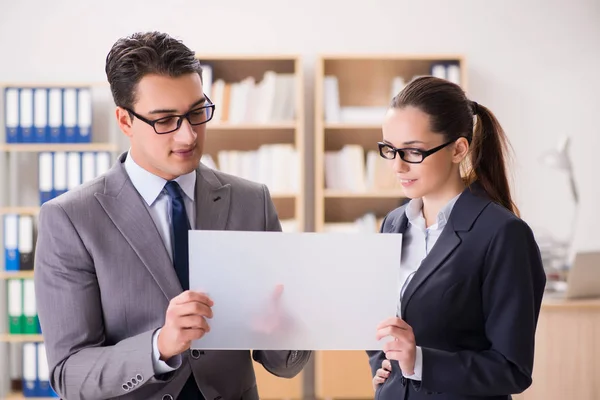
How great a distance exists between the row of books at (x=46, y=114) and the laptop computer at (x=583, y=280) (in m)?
2.86

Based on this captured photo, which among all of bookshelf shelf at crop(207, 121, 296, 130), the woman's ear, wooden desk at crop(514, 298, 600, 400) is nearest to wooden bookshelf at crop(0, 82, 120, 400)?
bookshelf shelf at crop(207, 121, 296, 130)

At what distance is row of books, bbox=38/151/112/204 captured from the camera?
A: 4.37m

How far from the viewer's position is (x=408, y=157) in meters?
1.65

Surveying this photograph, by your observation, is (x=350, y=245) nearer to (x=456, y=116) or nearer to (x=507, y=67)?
(x=456, y=116)

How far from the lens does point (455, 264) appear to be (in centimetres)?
159

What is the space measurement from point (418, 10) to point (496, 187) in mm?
3363

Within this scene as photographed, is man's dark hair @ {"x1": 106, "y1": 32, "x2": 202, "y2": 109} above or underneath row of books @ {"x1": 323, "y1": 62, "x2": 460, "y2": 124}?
underneath

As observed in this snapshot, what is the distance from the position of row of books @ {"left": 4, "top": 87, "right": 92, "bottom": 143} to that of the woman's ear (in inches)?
125

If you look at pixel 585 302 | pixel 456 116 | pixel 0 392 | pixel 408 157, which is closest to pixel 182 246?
pixel 408 157

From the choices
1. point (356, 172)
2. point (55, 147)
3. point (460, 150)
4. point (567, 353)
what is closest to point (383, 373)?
point (460, 150)

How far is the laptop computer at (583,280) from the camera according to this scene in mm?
3580

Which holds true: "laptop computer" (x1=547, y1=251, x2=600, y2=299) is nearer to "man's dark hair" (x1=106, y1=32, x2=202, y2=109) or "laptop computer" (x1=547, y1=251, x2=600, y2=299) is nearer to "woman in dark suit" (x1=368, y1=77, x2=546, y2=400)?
"woman in dark suit" (x1=368, y1=77, x2=546, y2=400)

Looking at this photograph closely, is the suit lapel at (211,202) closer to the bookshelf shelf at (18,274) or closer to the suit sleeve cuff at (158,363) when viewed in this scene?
the suit sleeve cuff at (158,363)

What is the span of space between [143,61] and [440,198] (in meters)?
0.73
